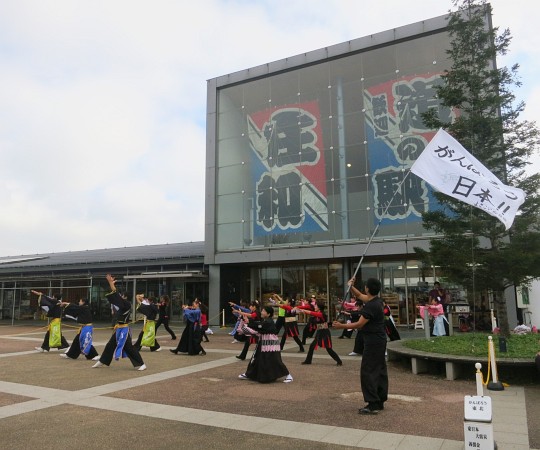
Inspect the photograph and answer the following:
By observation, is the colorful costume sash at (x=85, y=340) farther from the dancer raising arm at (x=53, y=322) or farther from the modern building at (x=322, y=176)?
the modern building at (x=322, y=176)

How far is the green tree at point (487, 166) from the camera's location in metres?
11.6

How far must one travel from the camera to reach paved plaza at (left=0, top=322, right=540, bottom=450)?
215 inches

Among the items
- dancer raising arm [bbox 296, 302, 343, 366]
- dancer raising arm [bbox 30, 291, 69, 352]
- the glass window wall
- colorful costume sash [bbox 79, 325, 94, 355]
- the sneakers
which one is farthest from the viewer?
the glass window wall

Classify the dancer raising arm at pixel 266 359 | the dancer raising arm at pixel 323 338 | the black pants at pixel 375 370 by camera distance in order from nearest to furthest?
the black pants at pixel 375 370 < the dancer raising arm at pixel 266 359 < the dancer raising arm at pixel 323 338

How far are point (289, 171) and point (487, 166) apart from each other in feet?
42.1

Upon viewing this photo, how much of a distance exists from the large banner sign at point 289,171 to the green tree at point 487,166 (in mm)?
10202

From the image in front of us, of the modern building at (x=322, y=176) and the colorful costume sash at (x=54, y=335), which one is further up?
the modern building at (x=322, y=176)

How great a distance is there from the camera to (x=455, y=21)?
13414 mm

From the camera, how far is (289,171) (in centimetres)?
2427

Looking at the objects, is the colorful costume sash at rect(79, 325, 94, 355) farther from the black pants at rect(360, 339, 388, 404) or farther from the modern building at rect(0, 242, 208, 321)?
the modern building at rect(0, 242, 208, 321)

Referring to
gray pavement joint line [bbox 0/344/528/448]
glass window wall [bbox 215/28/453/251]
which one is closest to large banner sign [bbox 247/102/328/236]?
glass window wall [bbox 215/28/453/251]

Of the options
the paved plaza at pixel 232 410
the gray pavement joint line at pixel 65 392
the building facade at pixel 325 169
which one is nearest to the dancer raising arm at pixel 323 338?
the paved plaza at pixel 232 410

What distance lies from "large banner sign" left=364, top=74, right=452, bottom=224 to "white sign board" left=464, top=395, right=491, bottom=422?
55.0ft

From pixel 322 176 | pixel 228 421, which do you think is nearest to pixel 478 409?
pixel 228 421
